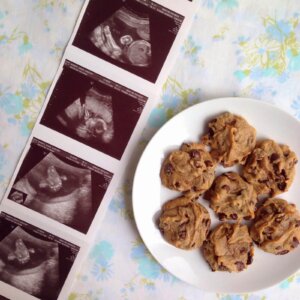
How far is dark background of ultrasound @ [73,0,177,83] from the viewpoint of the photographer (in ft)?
3.86

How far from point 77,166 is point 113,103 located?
219 mm

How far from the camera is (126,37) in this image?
3.88 feet

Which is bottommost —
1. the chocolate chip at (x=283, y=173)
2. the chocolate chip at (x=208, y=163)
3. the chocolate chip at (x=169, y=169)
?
the chocolate chip at (x=169, y=169)

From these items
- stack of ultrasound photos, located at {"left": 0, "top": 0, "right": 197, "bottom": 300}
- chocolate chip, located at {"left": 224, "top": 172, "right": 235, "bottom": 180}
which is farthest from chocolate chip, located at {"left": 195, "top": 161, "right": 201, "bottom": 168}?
stack of ultrasound photos, located at {"left": 0, "top": 0, "right": 197, "bottom": 300}

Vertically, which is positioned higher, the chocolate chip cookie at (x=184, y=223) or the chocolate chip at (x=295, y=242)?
the chocolate chip at (x=295, y=242)

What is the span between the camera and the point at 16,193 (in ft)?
4.03

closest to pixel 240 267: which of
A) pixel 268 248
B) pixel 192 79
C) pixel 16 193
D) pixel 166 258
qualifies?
pixel 268 248

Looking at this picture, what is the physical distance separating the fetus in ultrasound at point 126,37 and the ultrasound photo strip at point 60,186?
0.33 metres

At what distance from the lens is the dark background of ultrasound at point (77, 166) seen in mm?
1216

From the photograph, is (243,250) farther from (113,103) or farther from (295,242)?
(113,103)

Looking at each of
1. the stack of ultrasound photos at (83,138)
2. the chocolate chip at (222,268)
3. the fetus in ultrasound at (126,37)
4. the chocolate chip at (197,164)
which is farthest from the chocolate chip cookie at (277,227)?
the fetus in ultrasound at (126,37)

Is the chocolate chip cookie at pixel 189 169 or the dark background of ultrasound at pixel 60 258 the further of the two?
the dark background of ultrasound at pixel 60 258

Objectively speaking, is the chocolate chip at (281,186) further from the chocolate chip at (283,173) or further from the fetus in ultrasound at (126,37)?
the fetus in ultrasound at (126,37)

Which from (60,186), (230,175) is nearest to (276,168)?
(230,175)
